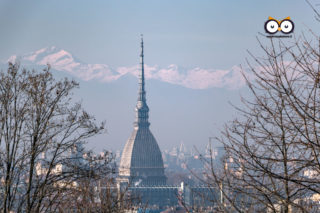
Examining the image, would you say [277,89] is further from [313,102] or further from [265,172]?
[265,172]

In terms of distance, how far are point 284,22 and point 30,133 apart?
756cm

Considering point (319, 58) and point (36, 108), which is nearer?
point (319, 58)

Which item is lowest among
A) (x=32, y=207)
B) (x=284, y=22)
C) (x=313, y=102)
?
(x=32, y=207)

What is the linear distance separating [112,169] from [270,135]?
728 cm

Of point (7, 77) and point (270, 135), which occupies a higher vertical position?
point (7, 77)

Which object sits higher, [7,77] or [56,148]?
[7,77]

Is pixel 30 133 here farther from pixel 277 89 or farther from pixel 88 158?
pixel 277 89

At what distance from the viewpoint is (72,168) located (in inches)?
723

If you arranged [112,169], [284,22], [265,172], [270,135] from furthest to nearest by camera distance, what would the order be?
1. [112,169]
2. [284,22]
3. [270,135]
4. [265,172]

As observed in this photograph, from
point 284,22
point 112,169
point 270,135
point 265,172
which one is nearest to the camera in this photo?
point 265,172

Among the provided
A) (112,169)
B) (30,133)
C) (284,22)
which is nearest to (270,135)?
(284,22)

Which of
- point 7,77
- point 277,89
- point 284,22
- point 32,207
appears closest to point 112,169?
point 32,207

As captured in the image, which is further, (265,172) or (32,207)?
(32,207)

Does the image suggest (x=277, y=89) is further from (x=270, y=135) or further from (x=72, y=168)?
(x=72, y=168)
